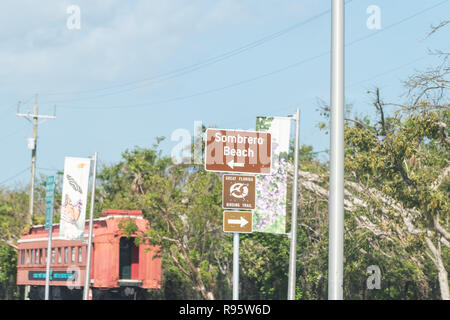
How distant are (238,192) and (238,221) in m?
0.50

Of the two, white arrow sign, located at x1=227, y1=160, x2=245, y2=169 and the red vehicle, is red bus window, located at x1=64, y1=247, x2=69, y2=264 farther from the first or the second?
white arrow sign, located at x1=227, y1=160, x2=245, y2=169

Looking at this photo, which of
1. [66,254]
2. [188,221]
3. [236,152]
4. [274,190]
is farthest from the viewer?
[66,254]

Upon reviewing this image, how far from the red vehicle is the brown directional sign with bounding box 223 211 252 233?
27.9m

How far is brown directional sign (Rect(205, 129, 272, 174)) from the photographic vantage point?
1200 cm

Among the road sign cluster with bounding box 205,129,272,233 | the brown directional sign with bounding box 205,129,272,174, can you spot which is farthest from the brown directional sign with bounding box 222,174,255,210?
the brown directional sign with bounding box 205,129,272,174

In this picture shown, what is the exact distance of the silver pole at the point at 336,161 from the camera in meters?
9.63

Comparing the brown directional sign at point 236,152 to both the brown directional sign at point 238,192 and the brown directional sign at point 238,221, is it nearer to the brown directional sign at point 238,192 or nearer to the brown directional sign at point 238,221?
the brown directional sign at point 238,192

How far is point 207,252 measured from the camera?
4300 centimetres

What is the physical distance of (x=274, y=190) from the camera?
22.5 metres

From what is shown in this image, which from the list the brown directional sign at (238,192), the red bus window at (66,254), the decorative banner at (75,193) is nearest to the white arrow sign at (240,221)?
the brown directional sign at (238,192)

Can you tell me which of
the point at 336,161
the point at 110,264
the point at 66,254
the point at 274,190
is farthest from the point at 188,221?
the point at 336,161

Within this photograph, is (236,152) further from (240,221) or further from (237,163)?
(240,221)

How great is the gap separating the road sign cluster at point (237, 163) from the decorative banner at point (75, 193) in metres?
24.3
